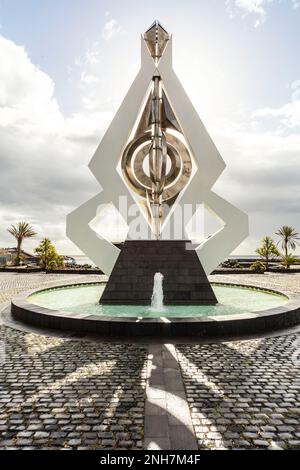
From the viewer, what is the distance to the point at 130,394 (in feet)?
15.6

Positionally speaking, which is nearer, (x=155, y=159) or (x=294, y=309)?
(x=294, y=309)

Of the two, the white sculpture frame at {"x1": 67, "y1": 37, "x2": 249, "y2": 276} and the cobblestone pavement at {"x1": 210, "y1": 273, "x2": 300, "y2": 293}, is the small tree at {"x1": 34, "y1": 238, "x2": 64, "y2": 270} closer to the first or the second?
the cobblestone pavement at {"x1": 210, "y1": 273, "x2": 300, "y2": 293}

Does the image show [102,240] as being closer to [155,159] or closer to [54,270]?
[155,159]

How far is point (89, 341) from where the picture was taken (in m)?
7.70

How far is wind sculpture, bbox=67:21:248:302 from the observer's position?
1330cm

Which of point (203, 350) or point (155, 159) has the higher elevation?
point (155, 159)

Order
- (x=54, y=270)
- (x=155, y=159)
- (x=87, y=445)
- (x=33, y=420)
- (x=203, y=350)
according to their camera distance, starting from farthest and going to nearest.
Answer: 1. (x=54, y=270)
2. (x=155, y=159)
3. (x=203, y=350)
4. (x=33, y=420)
5. (x=87, y=445)

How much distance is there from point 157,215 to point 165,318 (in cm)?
649

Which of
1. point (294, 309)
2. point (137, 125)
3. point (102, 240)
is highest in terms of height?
point (137, 125)

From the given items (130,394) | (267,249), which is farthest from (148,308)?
(267,249)

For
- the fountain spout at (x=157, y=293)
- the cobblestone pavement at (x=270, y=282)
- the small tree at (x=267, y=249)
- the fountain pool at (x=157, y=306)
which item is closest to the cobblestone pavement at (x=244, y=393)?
the fountain pool at (x=157, y=306)

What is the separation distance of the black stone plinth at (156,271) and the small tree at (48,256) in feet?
77.3

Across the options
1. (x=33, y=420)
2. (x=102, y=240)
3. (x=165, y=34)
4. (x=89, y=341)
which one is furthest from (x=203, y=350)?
(x=165, y=34)

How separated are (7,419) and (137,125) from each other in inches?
517
